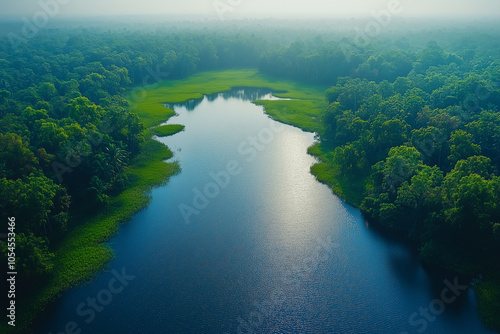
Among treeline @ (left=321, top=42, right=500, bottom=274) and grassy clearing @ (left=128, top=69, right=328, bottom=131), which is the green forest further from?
grassy clearing @ (left=128, top=69, right=328, bottom=131)

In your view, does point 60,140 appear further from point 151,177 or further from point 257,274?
point 257,274

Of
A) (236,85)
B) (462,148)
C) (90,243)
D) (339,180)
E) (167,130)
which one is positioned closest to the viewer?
(90,243)

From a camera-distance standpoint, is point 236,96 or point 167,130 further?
point 236,96

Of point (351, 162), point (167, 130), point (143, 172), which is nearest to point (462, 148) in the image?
point (351, 162)

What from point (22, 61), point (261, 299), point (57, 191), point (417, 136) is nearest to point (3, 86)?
point (22, 61)

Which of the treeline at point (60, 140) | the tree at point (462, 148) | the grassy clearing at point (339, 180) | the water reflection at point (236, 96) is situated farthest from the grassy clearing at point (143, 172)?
the tree at point (462, 148)

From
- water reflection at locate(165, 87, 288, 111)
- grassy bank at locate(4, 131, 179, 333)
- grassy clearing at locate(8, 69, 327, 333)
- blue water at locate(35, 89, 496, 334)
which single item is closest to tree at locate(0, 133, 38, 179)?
grassy bank at locate(4, 131, 179, 333)
